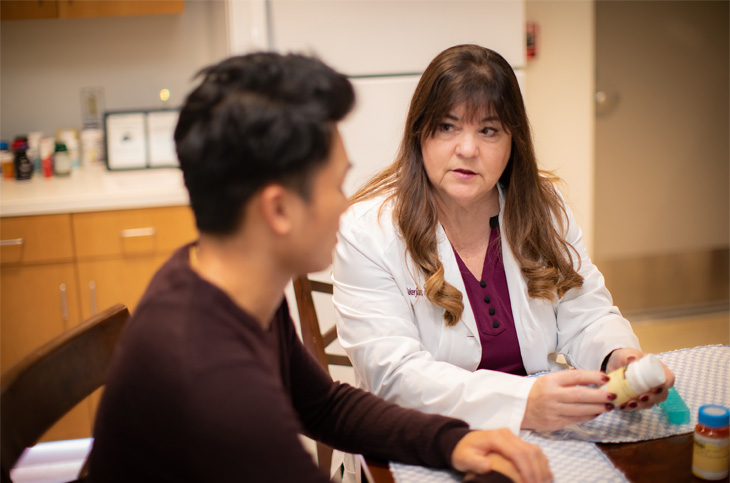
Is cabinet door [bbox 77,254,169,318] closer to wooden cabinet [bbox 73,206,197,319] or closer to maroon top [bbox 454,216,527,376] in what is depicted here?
wooden cabinet [bbox 73,206,197,319]

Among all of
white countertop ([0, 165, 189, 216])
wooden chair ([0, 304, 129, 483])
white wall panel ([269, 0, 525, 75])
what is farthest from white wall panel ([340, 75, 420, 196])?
wooden chair ([0, 304, 129, 483])

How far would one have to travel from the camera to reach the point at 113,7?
2.79 meters

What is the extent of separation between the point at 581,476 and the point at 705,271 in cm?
332

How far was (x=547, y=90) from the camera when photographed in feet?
10.3

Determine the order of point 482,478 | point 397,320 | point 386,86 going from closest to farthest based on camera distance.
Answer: point 482,478 → point 397,320 → point 386,86

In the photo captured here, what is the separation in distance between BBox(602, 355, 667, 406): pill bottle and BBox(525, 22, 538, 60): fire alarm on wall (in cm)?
222

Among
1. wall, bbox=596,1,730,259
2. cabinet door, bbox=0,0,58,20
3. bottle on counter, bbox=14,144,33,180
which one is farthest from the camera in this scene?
wall, bbox=596,1,730,259

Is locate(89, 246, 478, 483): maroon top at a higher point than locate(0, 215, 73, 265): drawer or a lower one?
higher

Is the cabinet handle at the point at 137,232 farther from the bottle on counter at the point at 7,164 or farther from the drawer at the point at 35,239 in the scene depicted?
the bottle on counter at the point at 7,164

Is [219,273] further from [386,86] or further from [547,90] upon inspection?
[547,90]

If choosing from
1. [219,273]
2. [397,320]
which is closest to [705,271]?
[397,320]

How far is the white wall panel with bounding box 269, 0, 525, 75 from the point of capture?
248 cm

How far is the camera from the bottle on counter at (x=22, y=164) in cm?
286

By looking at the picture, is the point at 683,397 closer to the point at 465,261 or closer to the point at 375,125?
the point at 465,261
